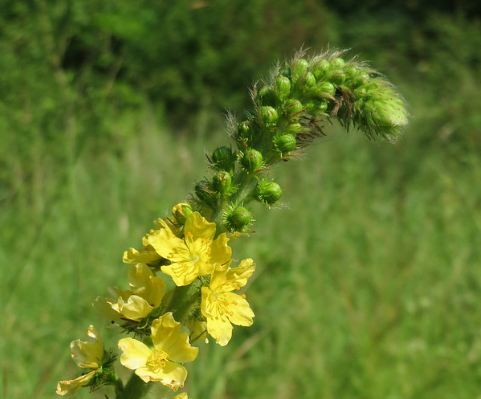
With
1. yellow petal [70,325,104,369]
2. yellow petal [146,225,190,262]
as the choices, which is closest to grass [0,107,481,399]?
yellow petal [70,325,104,369]

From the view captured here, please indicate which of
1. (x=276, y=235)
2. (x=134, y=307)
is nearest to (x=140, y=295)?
(x=134, y=307)

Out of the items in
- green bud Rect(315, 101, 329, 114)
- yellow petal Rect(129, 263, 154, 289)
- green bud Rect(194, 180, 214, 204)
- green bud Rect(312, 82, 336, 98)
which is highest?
green bud Rect(312, 82, 336, 98)

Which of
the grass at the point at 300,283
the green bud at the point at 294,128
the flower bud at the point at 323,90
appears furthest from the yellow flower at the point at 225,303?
the grass at the point at 300,283

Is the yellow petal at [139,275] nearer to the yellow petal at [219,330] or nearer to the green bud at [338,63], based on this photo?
the yellow petal at [219,330]

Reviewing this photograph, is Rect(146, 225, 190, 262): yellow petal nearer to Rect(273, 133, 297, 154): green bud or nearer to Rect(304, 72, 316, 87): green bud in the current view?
Rect(273, 133, 297, 154): green bud

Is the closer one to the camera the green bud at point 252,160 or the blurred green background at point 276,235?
the green bud at point 252,160

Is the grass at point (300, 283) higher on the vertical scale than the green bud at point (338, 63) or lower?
lower
